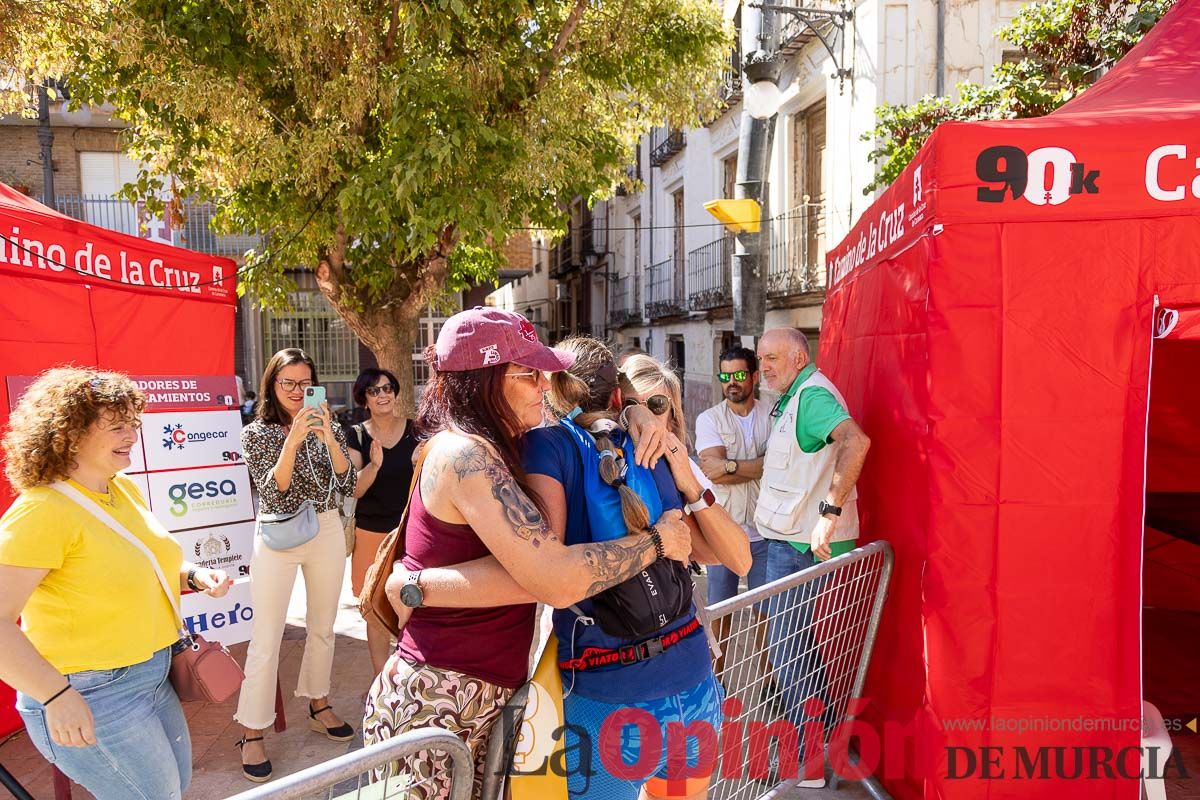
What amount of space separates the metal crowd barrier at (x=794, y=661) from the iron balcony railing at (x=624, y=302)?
1734 centimetres

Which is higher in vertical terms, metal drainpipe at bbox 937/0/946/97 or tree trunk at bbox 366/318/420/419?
metal drainpipe at bbox 937/0/946/97

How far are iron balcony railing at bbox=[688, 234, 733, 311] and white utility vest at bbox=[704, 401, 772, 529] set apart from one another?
31.2 ft

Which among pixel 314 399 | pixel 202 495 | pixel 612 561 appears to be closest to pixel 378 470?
pixel 314 399

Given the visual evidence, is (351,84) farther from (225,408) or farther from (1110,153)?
(1110,153)

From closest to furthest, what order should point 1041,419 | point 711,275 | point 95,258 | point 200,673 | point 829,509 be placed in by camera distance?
point 200,673 → point 1041,419 → point 829,509 → point 95,258 → point 711,275

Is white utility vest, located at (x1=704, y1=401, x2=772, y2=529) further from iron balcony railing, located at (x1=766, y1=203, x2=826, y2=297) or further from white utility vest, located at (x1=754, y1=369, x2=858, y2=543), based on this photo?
iron balcony railing, located at (x1=766, y1=203, x2=826, y2=297)

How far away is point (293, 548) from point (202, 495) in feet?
3.51

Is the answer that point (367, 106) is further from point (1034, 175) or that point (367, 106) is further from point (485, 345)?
point (485, 345)

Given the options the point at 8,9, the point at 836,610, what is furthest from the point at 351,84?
the point at 836,610

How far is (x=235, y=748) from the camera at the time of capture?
3.98 m

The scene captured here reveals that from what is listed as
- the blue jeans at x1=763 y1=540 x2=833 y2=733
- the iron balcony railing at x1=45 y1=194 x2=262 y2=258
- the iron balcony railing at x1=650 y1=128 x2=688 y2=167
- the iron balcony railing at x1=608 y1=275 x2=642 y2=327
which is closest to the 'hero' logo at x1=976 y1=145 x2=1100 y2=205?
the blue jeans at x1=763 y1=540 x2=833 y2=733

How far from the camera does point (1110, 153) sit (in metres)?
2.71

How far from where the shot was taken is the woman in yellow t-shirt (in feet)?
6.88

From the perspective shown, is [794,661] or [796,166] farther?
[796,166]
